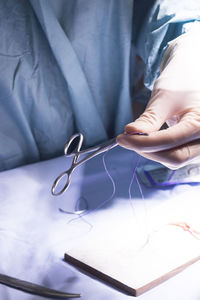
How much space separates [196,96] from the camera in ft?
2.98

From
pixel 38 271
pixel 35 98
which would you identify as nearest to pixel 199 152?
pixel 38 271

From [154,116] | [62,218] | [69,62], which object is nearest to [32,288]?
[62,218]

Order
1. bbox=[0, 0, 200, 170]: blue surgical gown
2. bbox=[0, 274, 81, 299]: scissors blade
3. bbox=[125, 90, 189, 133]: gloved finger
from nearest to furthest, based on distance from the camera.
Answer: bbox=[0, 274, 81, 299]: scissors blade
bbox=[125, 90, 189, 133]: gloved finger
bbox=[0, 0, 200, 170]: blue surgical gown

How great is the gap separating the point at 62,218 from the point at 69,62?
50 cm

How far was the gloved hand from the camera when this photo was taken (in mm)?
782

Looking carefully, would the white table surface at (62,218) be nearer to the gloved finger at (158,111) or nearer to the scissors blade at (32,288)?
the scissors blade at (32,288)

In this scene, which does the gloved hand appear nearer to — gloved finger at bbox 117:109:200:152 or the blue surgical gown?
gloved finger at bbox 117:109:200:152

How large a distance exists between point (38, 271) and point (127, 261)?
0.19 m

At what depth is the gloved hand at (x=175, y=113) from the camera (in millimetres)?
782

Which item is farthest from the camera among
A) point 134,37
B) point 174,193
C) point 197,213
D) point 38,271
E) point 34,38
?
point 134,37

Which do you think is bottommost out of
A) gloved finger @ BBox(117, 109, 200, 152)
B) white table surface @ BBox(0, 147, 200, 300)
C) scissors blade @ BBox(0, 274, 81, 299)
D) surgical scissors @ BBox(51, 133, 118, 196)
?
white table surface @ BBox(0, 147, 200, 300)

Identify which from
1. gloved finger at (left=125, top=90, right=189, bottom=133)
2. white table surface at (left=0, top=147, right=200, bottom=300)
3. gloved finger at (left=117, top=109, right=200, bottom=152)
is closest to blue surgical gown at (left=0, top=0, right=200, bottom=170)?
white table surface at (left=0, top=147, right=200, bottom=300)

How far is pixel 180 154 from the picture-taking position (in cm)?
79

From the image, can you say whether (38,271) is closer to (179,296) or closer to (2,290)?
(2,290)
